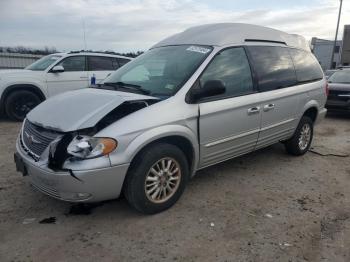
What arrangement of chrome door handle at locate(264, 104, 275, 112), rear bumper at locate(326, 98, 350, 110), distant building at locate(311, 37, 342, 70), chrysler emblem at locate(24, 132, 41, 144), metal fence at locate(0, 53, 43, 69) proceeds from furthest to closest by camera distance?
distant building at locate(311, 37, 342, 70)
metal fence at locate(0, 53, 43, 69)
rear bumper at locate(326, 98, 350, 110)
chrome door handle at locate(264, 104, 275, 112)
chrysler emblem at locate(24, 132, 41, 144)

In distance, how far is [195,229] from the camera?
341 centimetres

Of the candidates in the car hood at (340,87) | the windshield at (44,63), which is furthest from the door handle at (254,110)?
the car hood at (340,87)

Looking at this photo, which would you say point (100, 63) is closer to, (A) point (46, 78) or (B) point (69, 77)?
(B) point (69, 77)

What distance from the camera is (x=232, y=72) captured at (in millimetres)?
4324

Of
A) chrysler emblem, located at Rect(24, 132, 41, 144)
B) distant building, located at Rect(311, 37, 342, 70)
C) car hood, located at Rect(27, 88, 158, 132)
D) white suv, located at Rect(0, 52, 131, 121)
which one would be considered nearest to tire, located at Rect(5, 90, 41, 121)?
white suv, located at Rect(0, 52, 131, 121)

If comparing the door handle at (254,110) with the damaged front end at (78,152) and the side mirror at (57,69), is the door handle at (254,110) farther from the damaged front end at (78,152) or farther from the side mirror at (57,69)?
the side mirror at (57,69)

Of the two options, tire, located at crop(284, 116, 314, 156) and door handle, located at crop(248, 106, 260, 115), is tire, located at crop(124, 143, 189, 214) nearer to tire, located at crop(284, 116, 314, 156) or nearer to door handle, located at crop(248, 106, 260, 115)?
door handle, located at crop(248, 106, 260, 115)

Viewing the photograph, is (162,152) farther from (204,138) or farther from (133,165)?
(204,138)

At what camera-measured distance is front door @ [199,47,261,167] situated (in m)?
3.97

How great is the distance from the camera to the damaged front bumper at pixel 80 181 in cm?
310

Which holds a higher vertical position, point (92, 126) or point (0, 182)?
point (92, 126)

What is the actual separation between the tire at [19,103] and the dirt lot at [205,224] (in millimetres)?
3794

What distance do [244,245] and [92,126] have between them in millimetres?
1740

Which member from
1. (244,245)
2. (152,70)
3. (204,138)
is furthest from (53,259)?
(152,70)
